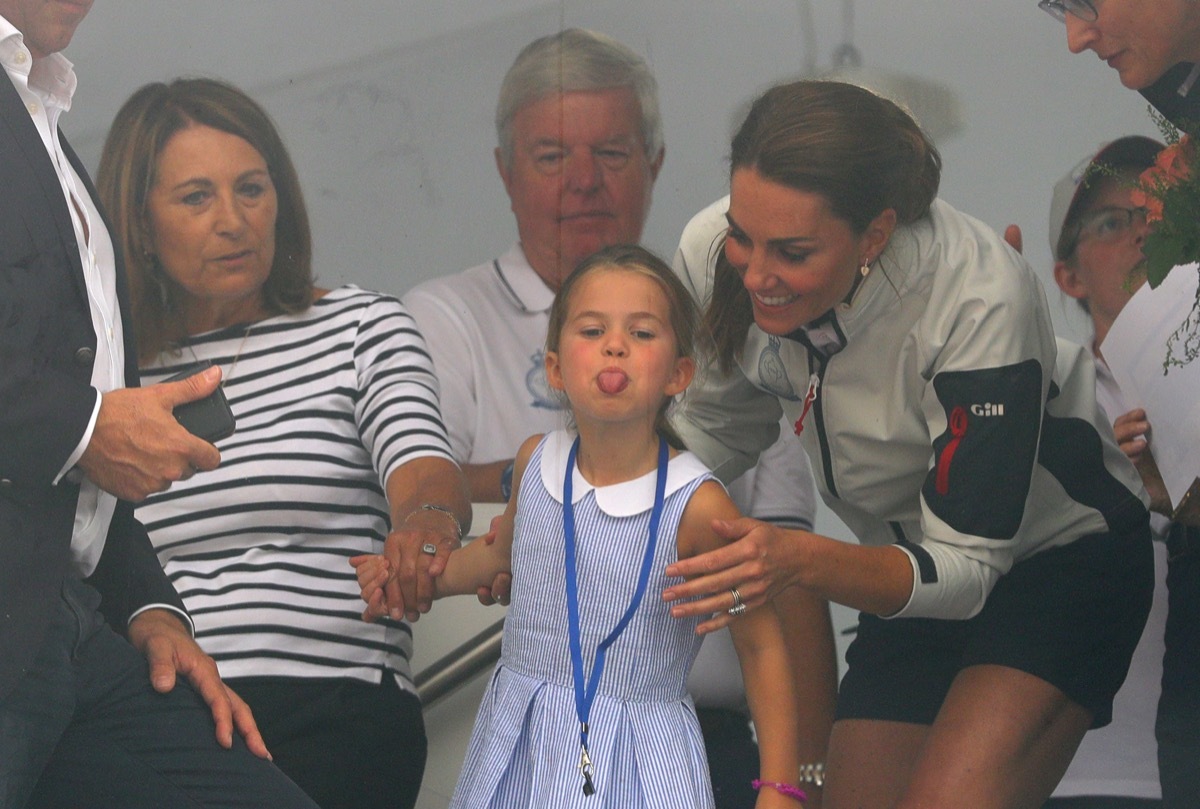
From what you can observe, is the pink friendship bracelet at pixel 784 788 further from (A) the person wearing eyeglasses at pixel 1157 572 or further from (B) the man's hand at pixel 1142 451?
(B) the man's hand at pixel 1142 451

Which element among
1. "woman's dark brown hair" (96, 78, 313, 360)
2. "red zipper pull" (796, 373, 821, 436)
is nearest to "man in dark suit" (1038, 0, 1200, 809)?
"red zipper pull" (796, 373, 821, 436)

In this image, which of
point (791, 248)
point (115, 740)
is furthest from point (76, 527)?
point (791, 248)

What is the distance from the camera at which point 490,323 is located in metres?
2.88

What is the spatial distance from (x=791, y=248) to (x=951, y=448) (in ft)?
1.25

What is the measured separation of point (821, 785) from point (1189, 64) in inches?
52.7

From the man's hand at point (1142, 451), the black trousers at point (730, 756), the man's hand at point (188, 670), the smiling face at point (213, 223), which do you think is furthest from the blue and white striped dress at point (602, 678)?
the man's hand at point (1142, 451)

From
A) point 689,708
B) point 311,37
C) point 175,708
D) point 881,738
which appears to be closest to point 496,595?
point 689,708

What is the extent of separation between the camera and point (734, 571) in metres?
2.08

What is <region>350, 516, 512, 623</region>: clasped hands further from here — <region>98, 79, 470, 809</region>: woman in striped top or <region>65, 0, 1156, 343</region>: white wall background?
<region>65, 0, 1156, 343</region>: white wall background

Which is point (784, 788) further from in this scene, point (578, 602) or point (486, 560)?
point (486, 560)

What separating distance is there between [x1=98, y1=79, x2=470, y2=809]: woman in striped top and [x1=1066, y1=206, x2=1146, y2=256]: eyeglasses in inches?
49.2

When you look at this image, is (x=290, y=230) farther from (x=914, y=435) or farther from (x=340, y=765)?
(x=914, y=435)

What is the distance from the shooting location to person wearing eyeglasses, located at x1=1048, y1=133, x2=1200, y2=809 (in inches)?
104

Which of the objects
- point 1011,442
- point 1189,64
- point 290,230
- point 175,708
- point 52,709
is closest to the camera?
point 52,709
